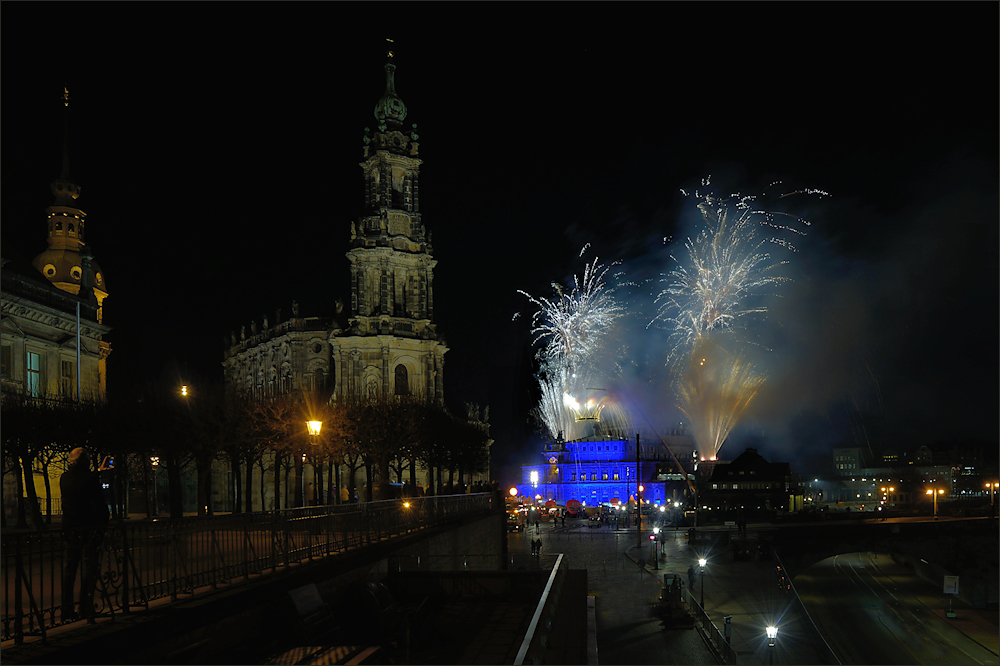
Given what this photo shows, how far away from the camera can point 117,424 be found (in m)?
36.2

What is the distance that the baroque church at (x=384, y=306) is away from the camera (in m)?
79.3

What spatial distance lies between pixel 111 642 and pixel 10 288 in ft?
127

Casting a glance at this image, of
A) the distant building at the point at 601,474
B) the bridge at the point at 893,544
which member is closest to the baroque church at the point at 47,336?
the bridge at the point at 893,544

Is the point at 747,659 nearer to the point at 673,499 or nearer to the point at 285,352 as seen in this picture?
the point at 285,352

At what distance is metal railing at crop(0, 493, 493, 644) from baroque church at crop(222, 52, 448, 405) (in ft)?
192

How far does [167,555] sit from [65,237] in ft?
204

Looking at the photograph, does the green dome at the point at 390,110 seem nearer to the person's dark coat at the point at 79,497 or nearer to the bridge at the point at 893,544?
the bridge at the point at 893,544

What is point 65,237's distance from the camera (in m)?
66.4

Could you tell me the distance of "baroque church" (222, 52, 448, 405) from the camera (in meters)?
79.3

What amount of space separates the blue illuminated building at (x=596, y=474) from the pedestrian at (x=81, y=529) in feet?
478

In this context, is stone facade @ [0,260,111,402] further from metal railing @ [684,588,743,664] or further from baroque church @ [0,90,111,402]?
metal railing @ [684,588,743,664]

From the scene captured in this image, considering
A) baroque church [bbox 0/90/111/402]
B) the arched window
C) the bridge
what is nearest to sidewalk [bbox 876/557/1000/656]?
the bridge

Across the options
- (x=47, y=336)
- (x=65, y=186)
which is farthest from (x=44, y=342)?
(x=65, y=186)

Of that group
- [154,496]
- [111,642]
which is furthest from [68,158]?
[111,642]
